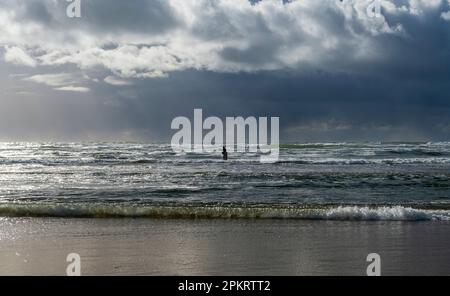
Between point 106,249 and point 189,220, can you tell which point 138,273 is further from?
point 189,220

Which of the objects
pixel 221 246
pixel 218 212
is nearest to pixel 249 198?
pixel 218 212

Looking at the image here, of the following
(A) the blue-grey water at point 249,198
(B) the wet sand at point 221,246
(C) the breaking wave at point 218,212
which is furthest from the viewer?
(A) the blue-grey water at point 249,198

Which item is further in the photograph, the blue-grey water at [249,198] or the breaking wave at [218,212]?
the blue-grey water at [249,198]

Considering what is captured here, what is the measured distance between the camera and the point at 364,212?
1357 centimetres

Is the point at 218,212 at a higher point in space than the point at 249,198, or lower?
lower

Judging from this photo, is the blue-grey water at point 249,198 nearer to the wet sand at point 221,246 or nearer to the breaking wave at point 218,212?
the breaking wave at point 218,212

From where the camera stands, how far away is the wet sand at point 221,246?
8.16 meters

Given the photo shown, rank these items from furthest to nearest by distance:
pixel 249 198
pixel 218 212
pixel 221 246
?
pixel 249 198
pixel 218 212
pixel 221 246

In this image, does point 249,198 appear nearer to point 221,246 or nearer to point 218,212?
point 218,212

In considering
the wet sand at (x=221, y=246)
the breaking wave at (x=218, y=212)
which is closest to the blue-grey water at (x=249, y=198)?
the breaking wave at (x=218, y=212)

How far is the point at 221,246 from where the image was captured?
9.84 meters

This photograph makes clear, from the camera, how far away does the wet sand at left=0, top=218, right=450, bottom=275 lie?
26.8ft

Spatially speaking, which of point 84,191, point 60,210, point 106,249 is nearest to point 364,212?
point 106,249
